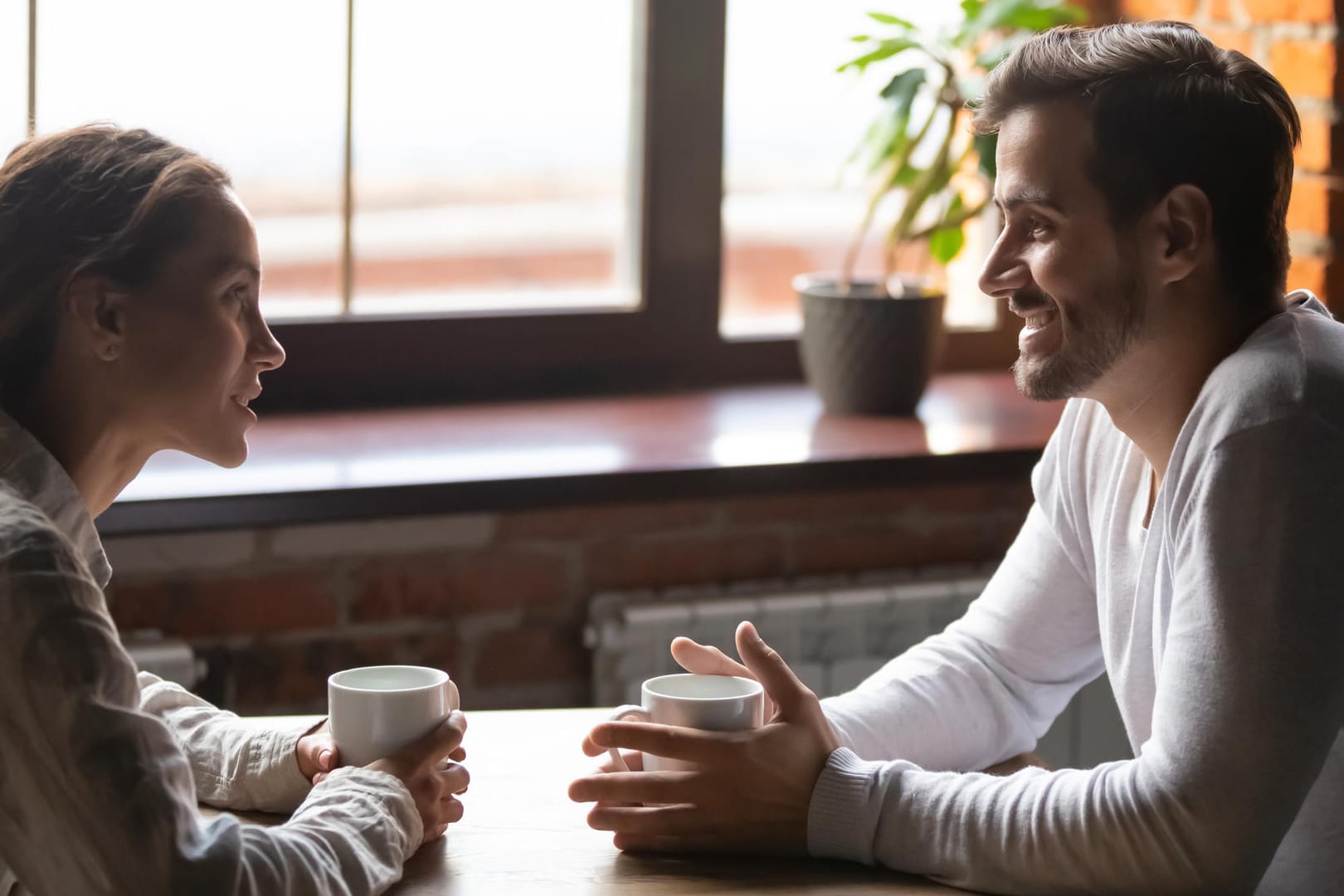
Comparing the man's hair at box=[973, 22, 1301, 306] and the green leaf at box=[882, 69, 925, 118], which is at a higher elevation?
the green leaf at box=[882, 69, 925, 118]

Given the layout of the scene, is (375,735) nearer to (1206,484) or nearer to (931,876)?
(931,876)

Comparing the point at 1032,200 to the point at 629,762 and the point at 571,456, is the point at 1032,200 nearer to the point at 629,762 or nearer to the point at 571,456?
the point at 629,762

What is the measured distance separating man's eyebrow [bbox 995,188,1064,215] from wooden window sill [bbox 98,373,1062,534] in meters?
0.75

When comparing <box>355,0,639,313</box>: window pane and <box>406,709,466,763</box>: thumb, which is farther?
<box>355,0,639,313</box>: window pane

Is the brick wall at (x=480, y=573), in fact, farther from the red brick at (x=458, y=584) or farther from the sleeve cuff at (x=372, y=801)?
the sleeve cuff at (x=372, y=801)

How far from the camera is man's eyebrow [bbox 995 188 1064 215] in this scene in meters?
1.30

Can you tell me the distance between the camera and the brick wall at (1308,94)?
2.31m

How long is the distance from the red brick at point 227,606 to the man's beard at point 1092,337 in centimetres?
102

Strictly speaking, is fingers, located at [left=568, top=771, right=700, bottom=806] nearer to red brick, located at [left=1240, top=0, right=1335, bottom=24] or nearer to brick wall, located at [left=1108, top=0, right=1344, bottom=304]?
brick wall, located at [left=1108, top=0, right=1344, bottom=304]

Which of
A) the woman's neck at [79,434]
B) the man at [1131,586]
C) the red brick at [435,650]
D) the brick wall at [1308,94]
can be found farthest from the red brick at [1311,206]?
the woman's neck at [79,434]

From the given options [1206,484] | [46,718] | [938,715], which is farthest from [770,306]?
[46,718]

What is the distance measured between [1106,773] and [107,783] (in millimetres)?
665

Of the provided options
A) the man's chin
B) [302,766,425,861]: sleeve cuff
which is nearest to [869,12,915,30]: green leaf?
the man's chin

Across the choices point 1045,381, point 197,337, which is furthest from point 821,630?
point 197,337
